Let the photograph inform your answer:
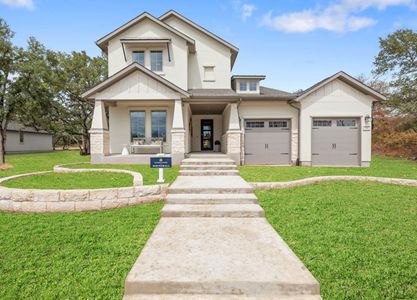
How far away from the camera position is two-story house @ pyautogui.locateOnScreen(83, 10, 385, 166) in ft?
38.0

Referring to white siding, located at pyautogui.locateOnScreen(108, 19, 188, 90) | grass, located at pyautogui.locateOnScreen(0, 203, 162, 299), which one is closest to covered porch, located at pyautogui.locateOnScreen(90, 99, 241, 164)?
white siding, located at pyautogui.locateOnScreen(108, 19, 188, 90)

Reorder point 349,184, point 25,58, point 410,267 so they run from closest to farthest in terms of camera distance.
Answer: point 410,267 < point 349,184 < point 25,58

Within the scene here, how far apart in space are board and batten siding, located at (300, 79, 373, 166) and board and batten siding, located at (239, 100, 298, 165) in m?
0.81

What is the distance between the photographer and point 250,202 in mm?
5555

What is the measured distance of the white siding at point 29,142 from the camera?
2816 centimetres

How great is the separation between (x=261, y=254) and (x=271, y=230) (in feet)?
3.23

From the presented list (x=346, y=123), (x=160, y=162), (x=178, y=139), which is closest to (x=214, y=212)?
(x=160, y=162)

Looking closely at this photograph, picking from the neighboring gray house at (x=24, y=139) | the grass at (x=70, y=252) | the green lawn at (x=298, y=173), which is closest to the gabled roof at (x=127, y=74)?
the green lawn at (x=298, y=173)

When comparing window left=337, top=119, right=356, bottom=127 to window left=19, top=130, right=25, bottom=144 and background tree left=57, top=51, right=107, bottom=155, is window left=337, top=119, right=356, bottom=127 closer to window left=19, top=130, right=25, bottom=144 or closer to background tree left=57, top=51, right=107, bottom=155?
background tree left=57, top=51, right=107, bottom=155

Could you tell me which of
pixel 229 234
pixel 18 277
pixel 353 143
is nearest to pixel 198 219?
pixel 229 234

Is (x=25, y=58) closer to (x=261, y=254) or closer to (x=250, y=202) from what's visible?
(x=250, y=202)

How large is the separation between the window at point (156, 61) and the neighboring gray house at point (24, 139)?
67.1 ft

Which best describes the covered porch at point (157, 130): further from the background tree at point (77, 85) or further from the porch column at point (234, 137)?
the background tree at point (77, 85)

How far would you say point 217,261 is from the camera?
122 inches
